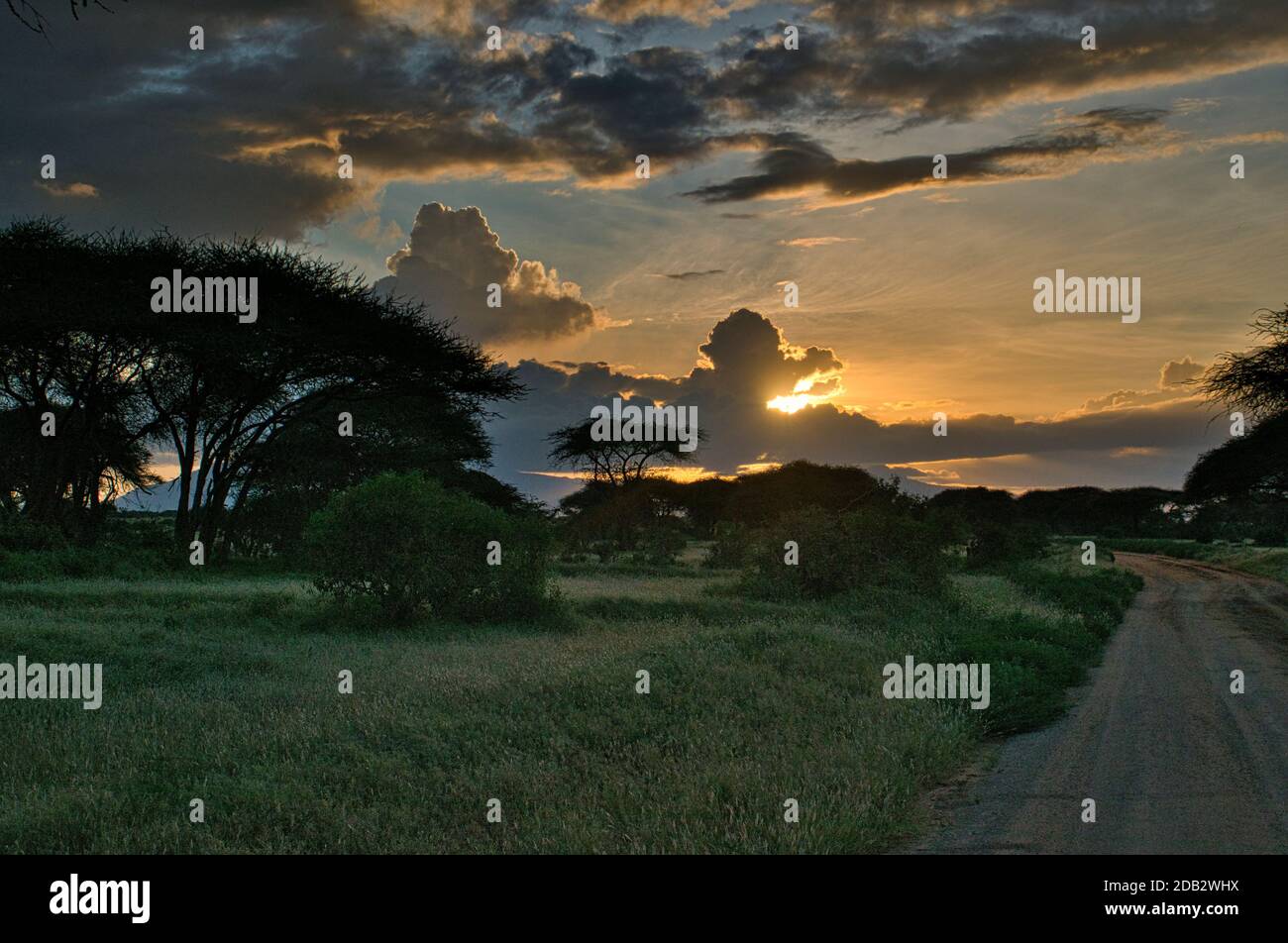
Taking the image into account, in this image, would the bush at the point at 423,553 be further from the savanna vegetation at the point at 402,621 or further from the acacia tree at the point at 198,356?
the acacia tree at the point at 198,356

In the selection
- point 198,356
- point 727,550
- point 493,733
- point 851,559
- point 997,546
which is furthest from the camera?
point 997,546

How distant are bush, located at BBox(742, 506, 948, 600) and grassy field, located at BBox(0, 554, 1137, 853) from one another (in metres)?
5.87

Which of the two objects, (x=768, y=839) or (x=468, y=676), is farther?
(x=468, y=676)

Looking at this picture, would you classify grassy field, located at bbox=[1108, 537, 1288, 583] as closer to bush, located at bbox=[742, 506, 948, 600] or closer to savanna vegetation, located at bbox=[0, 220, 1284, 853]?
savanna vegetation, located at bbox=[0, 220, 1284, 853]

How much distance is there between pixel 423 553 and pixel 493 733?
10.3 metres

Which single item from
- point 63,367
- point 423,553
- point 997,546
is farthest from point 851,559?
point 63,367

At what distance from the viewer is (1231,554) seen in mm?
52969

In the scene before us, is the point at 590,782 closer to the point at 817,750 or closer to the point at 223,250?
the point at 817,750

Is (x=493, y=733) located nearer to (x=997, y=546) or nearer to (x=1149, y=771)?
(x=1149, y=771)

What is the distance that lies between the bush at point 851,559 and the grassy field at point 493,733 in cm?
587

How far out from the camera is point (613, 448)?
65.9m

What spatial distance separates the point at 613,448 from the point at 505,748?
187 ft
